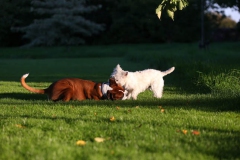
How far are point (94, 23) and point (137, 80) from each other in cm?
3738

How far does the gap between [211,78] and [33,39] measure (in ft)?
119

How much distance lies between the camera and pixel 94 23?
47.1m

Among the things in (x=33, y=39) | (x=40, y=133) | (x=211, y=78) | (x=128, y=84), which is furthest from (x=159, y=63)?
(x=33, y=39)

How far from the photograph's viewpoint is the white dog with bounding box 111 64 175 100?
9.80m

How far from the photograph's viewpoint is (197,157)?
486 cm

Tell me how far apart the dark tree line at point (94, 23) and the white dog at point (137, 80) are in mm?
34639

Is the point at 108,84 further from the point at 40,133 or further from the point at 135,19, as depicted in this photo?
the point at 135,19

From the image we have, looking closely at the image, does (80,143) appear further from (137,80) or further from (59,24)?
(59,24)

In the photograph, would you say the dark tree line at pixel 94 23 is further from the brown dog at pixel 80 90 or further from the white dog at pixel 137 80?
the brown dog at pixel 80 90

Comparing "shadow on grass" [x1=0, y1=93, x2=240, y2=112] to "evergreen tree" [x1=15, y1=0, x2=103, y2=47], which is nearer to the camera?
"shadow on grass" [x1=0, y1=93, x2=240, y2=112]

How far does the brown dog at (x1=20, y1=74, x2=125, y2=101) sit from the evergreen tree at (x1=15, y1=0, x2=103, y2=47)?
114 ft

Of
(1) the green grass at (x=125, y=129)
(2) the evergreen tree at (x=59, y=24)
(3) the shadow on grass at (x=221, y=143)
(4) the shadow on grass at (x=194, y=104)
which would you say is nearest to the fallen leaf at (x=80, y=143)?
(1) the green grass at (x=125, y=129)

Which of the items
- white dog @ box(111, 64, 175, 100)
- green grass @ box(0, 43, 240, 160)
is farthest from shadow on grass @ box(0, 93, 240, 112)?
white dog @ box(111, 64, 175, 100)

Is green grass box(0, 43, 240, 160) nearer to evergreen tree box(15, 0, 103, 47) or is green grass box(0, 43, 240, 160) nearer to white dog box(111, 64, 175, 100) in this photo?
white dog box(111, 64, 175, 100)
